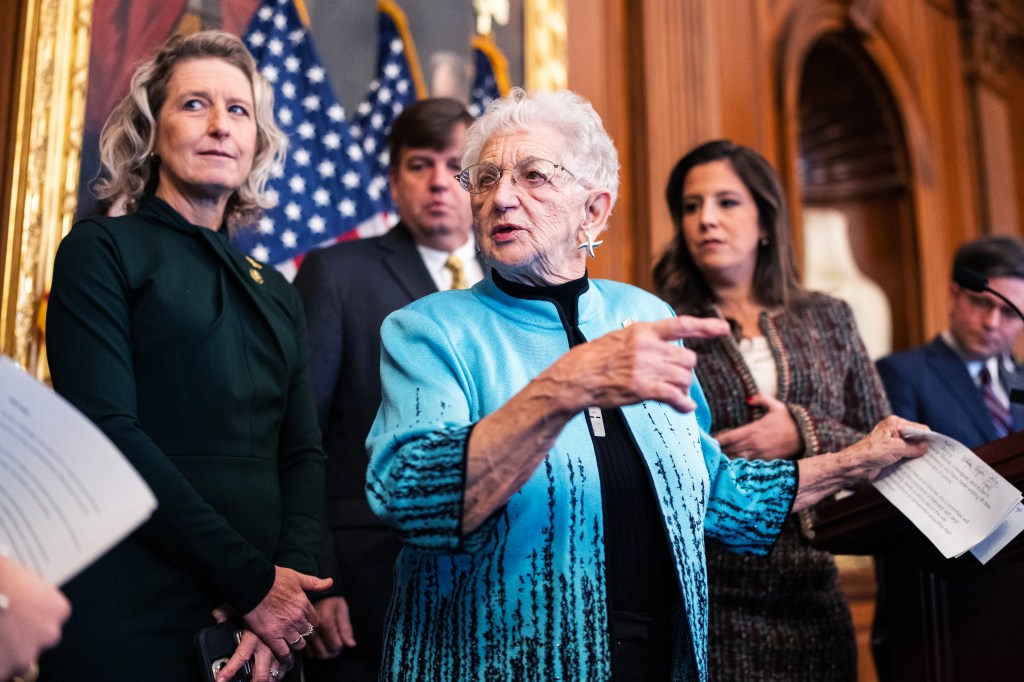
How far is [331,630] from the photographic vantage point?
2377 mm

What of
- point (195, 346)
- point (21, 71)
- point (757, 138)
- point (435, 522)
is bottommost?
point (435, 522)

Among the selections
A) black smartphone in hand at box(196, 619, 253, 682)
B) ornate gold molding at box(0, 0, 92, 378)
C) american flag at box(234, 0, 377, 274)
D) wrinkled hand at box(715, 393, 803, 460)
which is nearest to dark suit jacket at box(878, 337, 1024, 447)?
wrinkled hand at box(715, 393, 803, 460)

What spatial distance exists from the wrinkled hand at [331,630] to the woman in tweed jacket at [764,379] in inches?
35.3

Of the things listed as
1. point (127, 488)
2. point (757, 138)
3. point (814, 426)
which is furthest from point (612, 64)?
point (127, 488)

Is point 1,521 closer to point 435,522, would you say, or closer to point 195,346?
point 435,522

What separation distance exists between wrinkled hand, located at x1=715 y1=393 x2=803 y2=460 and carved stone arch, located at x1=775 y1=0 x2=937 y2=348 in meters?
3.84

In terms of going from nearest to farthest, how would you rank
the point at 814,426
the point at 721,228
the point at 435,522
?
the point at 435,522 → the point at 814,426 → the point at 721,228

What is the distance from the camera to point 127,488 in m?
1.27

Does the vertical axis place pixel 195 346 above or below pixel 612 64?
below

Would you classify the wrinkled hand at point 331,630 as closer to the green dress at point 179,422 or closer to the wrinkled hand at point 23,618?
the green dress at point 179,422

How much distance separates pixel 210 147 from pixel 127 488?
1.18 metres

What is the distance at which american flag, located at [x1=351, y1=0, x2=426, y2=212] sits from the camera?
12.0ft

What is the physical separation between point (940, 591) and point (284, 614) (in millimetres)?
1340

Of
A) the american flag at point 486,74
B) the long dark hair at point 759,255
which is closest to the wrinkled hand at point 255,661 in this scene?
the long dark hair at point 759,255
